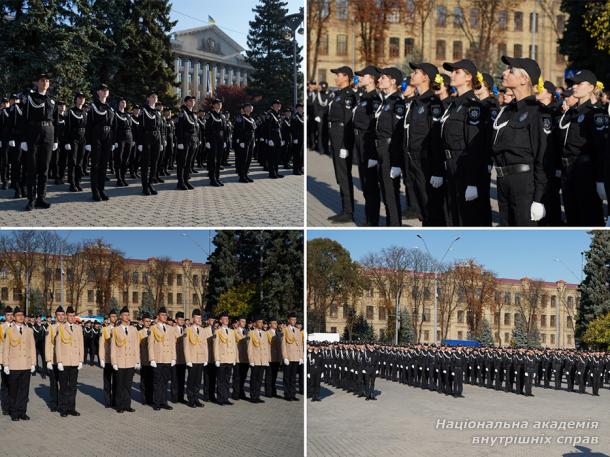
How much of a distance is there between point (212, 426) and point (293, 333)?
1.36m

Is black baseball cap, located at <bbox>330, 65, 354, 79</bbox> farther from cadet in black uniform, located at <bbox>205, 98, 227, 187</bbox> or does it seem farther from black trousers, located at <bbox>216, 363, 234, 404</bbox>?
black trousers, located at <bbox>216, 363, 234, 404</bbox>

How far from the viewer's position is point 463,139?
7.61 metres

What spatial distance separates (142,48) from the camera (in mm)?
9828

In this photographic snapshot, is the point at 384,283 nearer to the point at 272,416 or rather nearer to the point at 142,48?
the point at 272,416

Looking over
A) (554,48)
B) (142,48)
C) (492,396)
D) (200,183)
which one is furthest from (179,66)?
(554,48)

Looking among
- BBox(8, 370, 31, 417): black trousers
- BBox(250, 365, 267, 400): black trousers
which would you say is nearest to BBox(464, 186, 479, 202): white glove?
BBox(250, 365, 267, 400): black trousers

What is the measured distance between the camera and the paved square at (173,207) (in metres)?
8.84

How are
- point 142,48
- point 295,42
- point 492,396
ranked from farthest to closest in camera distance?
point 492,396
point 142,48
point 295,42

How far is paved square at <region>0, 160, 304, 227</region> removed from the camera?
8.84 meters

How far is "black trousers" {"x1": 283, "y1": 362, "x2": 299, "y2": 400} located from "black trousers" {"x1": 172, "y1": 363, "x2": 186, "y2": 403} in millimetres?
1336

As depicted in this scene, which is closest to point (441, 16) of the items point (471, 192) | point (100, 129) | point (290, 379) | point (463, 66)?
point (463, 66)

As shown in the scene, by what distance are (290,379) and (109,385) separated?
2.09 metres

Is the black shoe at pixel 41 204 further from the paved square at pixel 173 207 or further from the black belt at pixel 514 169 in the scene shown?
the black belt at pixel 514 169

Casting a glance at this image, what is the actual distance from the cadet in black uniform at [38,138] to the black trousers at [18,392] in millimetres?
1955
